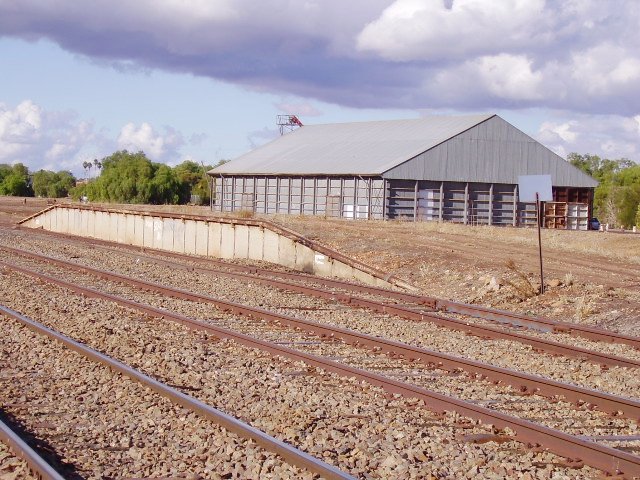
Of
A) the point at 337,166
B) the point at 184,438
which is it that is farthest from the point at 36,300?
the point at 337,166

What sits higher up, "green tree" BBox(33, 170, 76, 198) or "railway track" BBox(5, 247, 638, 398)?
"green tree" BBox(33, 170, 76, 198)

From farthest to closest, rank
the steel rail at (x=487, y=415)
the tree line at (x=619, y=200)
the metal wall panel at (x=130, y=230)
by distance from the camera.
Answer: the tree line at (x=619, y=200) → the metal wall panel at (x=130, y=230) → the steel rail at (x=487, y=415)

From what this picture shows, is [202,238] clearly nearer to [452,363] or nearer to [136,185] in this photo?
[452,363]

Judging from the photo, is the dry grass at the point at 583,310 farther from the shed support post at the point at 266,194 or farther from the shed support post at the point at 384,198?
the shed support post at the point at 266,194

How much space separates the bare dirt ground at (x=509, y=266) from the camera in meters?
21.3

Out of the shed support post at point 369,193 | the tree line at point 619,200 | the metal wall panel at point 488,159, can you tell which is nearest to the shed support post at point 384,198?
the metal wall panel at point 488,159

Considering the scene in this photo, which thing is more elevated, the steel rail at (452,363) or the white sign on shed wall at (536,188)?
the white sign on shed wall at (536,188)

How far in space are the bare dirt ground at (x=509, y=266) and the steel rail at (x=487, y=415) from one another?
27.1ft

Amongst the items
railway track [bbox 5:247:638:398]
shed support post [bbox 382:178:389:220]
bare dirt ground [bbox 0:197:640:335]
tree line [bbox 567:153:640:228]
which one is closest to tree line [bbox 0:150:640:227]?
tree line [bbox 567:153:640:228]

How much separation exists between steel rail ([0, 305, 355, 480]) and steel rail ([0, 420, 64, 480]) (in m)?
1.89

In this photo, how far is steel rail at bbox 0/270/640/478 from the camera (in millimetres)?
8258

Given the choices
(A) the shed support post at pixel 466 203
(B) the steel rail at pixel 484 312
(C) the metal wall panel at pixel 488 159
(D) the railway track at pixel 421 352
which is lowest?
(B) the steel rail at pixel 484 312

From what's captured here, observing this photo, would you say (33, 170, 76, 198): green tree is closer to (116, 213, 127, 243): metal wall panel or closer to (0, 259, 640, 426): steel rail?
(116, 213, 127, 243): metal wall panel

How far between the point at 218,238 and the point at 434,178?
1048 inches
